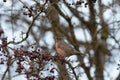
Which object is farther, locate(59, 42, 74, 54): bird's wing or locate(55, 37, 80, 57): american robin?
locate(59, 42, 74, 54): bird's wing

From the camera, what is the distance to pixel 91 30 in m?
12.5

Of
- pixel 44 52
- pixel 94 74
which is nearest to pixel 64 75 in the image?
pixel 44 52

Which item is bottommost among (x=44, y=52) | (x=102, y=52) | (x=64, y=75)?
(x=102, y=52)

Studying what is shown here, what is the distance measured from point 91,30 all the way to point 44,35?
2.86 meters

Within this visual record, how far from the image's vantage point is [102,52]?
1446 centimetres

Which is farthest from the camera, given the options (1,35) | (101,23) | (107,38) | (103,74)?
(107,38)

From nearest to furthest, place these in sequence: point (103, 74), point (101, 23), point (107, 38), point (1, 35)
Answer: point (1, 35) → point (103, 74) → point (101, 23) → point (107, 38)

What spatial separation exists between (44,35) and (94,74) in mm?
3711

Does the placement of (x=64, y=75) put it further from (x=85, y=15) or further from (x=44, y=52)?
(x=85, y=15)

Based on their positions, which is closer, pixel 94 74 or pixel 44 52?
pixel 44 52

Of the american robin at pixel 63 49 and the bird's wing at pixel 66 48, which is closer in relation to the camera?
the american robin at pixel 63 49

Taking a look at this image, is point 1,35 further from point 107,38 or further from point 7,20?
point 107,38

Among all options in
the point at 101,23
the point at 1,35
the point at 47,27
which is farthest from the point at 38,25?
the point at 1,35

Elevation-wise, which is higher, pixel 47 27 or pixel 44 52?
pixel 44 52
